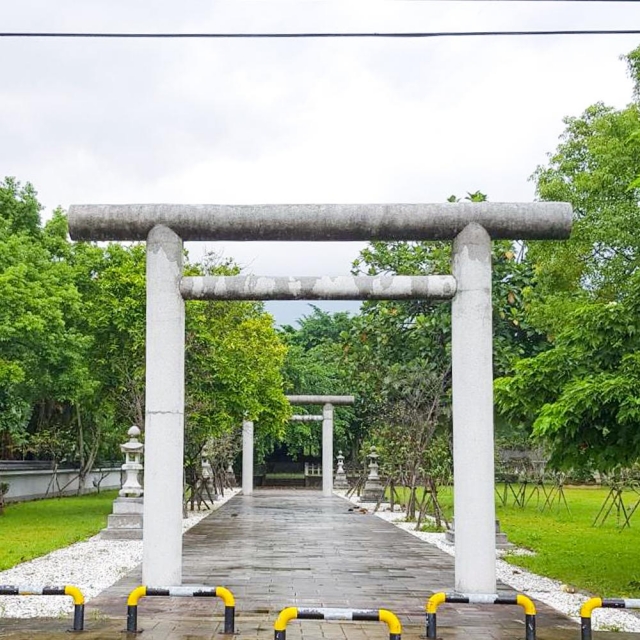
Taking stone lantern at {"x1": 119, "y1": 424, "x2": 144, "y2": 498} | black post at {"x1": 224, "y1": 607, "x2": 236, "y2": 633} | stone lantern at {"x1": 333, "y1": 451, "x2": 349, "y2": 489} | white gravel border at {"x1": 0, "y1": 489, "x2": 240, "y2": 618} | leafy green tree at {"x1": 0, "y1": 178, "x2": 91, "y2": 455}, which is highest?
leafy green tree at {"x1": 0, "y1": 178, "x2": 91, "y2": 455}

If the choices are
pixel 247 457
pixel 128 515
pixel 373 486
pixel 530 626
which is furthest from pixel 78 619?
pixel 247 457

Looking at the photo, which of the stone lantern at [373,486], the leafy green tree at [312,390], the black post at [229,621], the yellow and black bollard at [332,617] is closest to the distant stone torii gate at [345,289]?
the black post at [229,621]

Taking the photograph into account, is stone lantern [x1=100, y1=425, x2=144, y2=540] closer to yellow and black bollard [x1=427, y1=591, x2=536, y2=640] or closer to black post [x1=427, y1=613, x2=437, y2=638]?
black post [x1=427, y1=613, x2=437, y2=638]

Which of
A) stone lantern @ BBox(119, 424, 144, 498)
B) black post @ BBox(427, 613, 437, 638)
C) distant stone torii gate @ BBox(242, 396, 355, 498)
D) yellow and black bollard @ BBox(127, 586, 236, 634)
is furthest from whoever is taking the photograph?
distant stone torii gate @ BBox(242, 396, 355, 498)

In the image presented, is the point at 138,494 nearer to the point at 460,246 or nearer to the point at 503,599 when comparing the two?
the point at 460,246

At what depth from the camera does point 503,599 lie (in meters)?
7.62

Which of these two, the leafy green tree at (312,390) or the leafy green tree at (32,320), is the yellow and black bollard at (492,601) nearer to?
the leafy green tree at (32,320)

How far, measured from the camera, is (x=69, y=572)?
13297 millimetres

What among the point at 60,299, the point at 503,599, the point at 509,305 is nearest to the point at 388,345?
the point at 509,305

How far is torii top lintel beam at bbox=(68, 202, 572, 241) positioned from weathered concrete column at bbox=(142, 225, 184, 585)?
1.07ft

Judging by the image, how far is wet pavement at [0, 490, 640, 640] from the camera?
8.88 m

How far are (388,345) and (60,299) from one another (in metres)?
7.85

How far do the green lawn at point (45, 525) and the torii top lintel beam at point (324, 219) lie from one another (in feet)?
19.4

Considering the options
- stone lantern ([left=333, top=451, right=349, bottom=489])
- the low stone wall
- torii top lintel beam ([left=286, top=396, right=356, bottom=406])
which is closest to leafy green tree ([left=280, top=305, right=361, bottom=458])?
stone lantern ([left=333, top=451, right=349, bottom=489])
